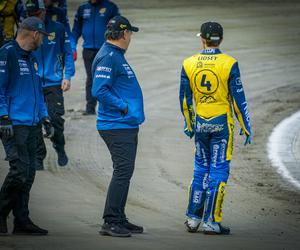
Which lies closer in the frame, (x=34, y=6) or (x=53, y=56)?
(x=34, y=6)

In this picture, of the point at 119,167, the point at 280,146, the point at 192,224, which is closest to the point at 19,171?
the point at 119,167

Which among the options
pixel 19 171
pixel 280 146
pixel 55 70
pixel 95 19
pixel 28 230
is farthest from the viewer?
pixel 95 19

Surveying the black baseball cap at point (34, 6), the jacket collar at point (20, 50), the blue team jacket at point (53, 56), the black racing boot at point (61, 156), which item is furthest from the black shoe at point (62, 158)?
the jacket collar at point (20, 50)

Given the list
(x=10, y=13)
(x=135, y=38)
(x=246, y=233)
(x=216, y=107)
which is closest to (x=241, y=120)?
(x=216, y=107)

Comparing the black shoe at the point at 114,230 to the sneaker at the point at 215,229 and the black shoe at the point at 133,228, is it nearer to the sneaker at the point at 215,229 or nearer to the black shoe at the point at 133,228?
the black shoe at the point at 133,228

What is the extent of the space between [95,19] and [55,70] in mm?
4252

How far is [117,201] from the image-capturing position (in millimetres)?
10656

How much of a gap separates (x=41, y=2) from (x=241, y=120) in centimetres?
390

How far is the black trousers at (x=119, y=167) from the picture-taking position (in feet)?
34.9

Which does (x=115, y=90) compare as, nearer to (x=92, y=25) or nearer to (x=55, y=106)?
(x=55, y=106)

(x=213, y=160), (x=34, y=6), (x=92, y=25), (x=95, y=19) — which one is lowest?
(x=213, y=160)

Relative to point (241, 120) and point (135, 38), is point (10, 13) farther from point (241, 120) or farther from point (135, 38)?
point (135, 38)

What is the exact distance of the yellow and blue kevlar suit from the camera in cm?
1112

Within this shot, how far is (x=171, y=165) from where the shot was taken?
15.1m
